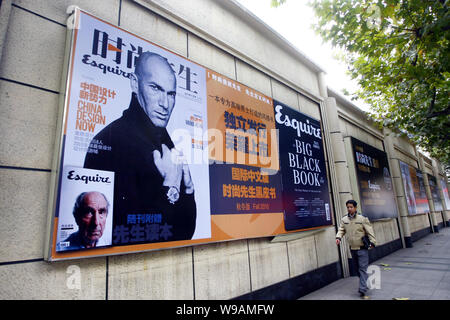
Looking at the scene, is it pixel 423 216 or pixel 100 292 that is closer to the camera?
pixel 100 292

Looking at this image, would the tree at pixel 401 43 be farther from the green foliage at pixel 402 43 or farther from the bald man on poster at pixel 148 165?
the bald man on poster at pixel 148 165

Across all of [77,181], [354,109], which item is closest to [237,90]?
[77,181]

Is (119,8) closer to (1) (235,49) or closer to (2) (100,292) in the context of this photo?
(1) (235,49)

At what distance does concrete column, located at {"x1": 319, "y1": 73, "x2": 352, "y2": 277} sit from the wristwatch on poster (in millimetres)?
5048

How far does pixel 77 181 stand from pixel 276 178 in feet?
11.5

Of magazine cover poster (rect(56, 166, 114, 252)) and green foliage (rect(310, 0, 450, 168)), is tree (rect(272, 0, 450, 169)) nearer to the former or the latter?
green foliage (rect(310, 0, 450, 168))

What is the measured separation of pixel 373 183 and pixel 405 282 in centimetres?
432

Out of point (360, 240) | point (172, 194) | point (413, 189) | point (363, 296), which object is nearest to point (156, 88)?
point (172, 194)

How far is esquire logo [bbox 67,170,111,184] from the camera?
2.54 m

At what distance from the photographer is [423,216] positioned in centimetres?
1511

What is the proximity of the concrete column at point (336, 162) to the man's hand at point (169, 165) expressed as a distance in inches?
198

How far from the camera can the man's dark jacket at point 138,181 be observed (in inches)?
112

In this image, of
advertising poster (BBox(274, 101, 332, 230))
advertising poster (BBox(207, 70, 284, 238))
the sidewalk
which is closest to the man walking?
the sidewalk

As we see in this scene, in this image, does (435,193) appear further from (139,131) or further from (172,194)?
(139,131)
